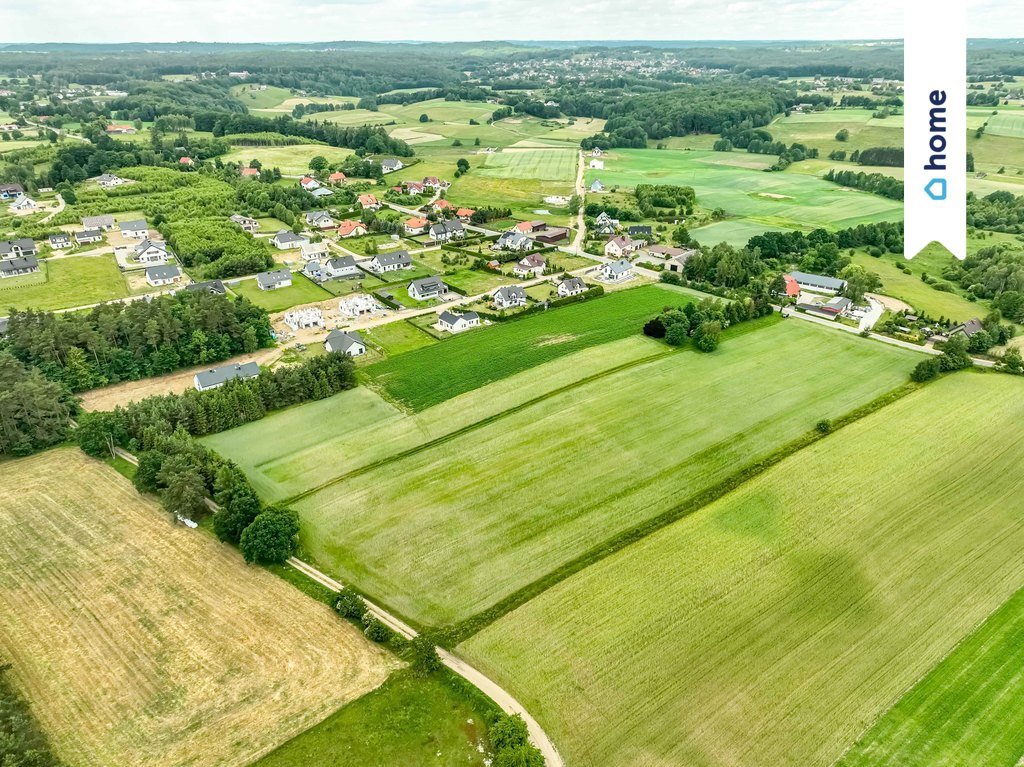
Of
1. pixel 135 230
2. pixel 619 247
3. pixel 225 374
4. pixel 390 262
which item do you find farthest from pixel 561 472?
pixel 135 230

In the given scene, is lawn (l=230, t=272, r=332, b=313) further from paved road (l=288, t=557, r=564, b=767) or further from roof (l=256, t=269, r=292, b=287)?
paved road (l=288, t=557, r=564, b=767)

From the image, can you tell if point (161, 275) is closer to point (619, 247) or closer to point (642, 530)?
point (619, 247)

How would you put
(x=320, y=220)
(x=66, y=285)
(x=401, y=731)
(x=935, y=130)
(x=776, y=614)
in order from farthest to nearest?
1. (x=320, y=220)
2. (x=66, y=285)
3. (x=776, y=614)
4. (x=401, y=731)
5. (x=935, y=130)

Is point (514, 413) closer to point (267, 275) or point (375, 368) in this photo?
point (375, 368)

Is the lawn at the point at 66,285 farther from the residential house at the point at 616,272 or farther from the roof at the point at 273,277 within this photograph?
the residential house at the point at 616,272

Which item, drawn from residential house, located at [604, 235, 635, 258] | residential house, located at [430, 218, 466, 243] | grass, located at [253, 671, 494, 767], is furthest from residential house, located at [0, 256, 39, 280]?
grass, located at [253, 671, 494, 767]

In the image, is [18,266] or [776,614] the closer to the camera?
[776,614]

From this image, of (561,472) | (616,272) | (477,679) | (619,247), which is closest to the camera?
(477,679)

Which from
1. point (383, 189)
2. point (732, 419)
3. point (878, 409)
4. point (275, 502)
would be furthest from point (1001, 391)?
point (383, 189)
